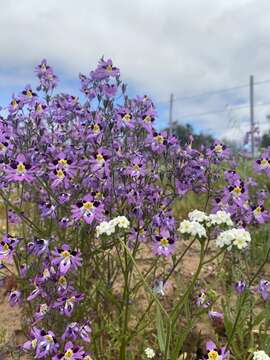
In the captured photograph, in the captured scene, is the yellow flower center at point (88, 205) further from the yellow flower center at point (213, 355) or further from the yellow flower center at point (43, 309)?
the yellow flower center at point (213, 355)

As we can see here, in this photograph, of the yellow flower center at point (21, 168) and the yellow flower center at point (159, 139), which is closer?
the yellow flower center at point (21, 168)

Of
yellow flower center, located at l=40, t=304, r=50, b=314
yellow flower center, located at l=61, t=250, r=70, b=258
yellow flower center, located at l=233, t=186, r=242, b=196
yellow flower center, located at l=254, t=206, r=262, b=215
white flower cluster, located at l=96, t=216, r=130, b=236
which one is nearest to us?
white flower cluster, located at l=96, t=216, r=130, b=236

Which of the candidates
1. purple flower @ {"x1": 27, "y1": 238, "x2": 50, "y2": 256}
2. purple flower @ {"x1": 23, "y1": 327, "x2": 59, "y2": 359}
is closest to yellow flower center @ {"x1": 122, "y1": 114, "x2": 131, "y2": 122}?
purple flower @ {"x1": 27, "y1": 238, "x2": 50, "y2": 256}

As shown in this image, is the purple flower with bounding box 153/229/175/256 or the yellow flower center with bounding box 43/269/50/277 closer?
the yellow flower center with bounding box 43/269/50/277

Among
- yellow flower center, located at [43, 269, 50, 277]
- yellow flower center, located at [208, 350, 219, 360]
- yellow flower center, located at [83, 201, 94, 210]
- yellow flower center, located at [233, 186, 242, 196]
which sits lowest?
yellow flower center, located at [208, 350, 219, 360]

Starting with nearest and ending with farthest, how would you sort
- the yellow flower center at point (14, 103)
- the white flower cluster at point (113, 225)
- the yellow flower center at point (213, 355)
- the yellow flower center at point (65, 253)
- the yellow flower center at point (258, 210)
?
1. the white flower cluster at point (113, 225)
2. the yellow flower center at point (213, 355)
3. the yellow flower center at point (65, 253)
4. the yellow flower center at point (258, 210)
5. the yellow flower center at point (14, 103)

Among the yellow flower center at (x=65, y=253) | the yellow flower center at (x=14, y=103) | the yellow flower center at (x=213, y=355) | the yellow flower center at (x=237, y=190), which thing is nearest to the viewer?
the yellow flower center at (x=213, y=355)

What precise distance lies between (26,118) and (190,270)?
247 cm

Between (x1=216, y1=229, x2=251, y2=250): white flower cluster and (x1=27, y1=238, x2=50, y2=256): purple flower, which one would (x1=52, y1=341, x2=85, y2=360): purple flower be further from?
(x1=216, y1=229, x2=251, y2=250): white flower cluster

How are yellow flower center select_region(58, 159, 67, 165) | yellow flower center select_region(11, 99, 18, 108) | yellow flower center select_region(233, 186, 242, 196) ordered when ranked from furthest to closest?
yellow flower center select_region(11, 99, 18, 108), yellow flower center select_region(233, 186, 242, 196), yellow flower center select_region(58, 159, 67, 165)

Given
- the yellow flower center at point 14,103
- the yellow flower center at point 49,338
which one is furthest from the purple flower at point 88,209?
the yellow flower center at point 14,103

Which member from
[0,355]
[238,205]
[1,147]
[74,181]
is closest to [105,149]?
[74,181]

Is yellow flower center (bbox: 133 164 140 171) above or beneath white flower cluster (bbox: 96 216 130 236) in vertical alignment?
above

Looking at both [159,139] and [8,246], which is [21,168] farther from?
[159,139]
